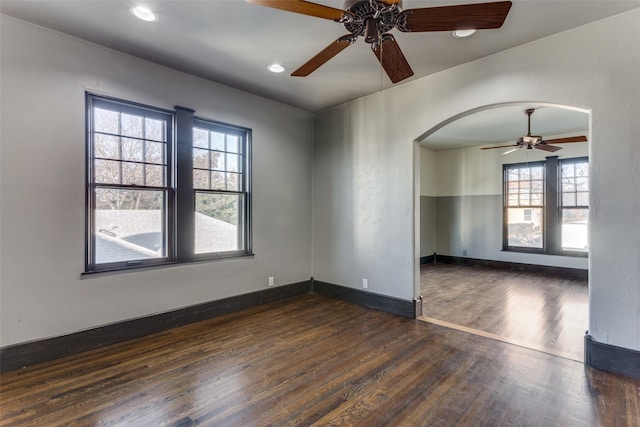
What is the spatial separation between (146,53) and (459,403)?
434 centimetres

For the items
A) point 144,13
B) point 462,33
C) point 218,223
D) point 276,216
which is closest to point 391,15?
point 462,33

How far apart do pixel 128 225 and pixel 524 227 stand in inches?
311

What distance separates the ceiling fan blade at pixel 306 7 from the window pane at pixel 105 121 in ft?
7.82

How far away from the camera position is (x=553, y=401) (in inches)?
84.3

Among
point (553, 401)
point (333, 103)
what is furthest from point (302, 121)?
point (553, 401)

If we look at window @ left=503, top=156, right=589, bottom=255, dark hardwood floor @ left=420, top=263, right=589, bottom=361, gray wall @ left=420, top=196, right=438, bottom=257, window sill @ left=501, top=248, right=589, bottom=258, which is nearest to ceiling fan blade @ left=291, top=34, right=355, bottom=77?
dark hardwood floor @ left=420, top=263, right=589, bottom=361

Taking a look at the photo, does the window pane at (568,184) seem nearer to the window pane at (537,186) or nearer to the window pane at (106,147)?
the window pane at (537,186)

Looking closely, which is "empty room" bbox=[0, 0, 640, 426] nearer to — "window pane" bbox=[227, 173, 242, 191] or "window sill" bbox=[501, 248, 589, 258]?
→ "window pane" bbox=[227, 173, 242, 191]

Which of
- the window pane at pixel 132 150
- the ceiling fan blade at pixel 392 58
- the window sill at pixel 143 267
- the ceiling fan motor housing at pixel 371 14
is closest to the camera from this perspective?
the ceiling fan motor housing at pixel 371 14

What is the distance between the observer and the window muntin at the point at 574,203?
6.19 meters

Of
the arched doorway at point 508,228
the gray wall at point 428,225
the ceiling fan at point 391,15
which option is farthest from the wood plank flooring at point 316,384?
the gray wall at point 428,225

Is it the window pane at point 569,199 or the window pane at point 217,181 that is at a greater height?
the window pane at point 217,181

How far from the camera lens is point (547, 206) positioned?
663 cm

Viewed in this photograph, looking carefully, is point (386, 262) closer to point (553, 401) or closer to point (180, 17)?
point (553, 401)
